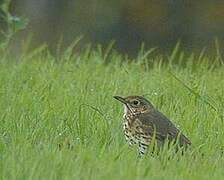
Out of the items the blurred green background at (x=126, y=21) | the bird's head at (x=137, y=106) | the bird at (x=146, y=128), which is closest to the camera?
the bird at (x=146, y=128)

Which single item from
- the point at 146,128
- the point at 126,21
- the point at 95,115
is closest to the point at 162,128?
the point at 146,128

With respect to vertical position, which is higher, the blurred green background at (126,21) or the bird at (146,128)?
the bird at (146,128)

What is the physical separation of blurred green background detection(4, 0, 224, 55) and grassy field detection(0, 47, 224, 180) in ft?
18.2

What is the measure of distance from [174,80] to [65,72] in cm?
94

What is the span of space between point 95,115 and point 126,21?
9.97m

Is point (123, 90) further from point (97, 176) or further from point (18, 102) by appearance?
point (97, 176)

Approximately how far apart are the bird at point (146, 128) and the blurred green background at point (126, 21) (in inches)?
356

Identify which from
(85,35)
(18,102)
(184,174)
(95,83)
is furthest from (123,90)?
(85,35)

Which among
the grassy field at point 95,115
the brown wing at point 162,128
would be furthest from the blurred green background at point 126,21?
the brown wing at point 162,128

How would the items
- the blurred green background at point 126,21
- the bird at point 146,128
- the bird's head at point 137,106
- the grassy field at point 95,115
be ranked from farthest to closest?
the blurred green background at point 126,21, the bird's head at point 137,106, the bird at point 146,128, the grassy field at point 95,115

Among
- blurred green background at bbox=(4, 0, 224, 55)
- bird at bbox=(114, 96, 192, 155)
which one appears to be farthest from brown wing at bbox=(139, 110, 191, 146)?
blurred green background at bbox=(4, 0, 224, 55)

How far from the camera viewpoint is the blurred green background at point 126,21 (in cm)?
1742

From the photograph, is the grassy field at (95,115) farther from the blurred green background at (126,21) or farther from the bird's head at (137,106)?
the blurred green background at (126,21)

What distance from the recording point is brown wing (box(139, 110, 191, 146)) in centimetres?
747
